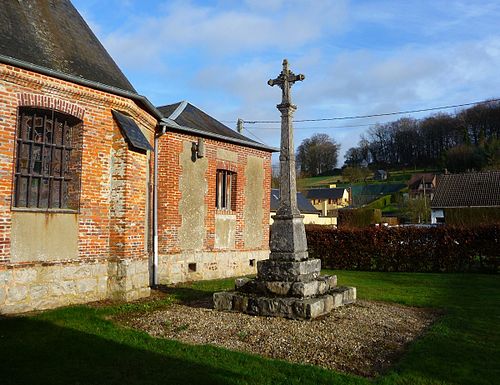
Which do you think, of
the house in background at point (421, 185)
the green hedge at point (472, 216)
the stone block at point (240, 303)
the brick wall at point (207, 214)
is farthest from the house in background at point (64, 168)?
the house in background at point (421, 185)

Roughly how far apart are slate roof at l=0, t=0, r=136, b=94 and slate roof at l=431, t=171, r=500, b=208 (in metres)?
35.0

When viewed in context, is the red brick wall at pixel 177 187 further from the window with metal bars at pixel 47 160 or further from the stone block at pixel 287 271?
the stone block at pixel 287 271

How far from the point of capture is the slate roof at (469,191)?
37.8 metres

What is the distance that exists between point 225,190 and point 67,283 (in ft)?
22.1

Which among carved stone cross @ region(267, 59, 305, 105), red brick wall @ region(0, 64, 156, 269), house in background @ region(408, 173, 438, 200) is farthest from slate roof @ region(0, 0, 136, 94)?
house in background @ region(408, 173, 438, 200)

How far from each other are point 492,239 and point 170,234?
11.7 metres

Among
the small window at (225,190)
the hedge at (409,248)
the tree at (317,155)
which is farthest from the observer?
the tree at (317,155)

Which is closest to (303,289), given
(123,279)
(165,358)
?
(165,358)

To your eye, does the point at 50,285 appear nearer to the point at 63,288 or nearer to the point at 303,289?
the point at 63,288

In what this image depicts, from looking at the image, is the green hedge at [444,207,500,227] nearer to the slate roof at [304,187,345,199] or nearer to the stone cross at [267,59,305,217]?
the stone cross at [267,59,305,217]

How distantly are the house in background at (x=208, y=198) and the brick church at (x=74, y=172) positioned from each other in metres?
0.07

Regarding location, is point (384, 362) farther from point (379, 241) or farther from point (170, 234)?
point (379, 241)

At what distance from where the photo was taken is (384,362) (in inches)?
218

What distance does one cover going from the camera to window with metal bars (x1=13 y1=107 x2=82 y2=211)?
8250mm
